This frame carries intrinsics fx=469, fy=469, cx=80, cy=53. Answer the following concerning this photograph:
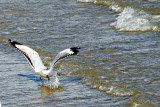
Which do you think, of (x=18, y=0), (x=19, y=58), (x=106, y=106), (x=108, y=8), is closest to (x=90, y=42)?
(x=19, y=58)

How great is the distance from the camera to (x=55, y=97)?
26.1 ft

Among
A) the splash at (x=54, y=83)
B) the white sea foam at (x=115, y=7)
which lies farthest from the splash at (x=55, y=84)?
the white sea foam at (x=115, y=7)

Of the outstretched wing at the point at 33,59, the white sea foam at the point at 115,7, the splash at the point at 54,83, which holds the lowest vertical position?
the splash at the point at 54,83

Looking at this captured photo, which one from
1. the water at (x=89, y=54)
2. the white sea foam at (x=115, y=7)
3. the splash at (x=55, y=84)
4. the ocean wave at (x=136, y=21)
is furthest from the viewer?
A: the white sea foam at (x=115, y=7)

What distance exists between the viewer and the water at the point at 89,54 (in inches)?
307

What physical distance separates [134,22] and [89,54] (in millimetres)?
3372

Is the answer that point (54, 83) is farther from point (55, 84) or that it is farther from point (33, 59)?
point (33, 59)

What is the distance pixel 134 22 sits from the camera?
13438 millimetres

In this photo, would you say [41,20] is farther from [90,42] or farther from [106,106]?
[106,106]

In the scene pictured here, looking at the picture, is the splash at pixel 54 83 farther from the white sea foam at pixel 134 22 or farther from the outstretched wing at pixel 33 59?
the white sea foam at pixel 134 22

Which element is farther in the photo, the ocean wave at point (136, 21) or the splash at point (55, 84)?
the ocean wave at point (136, 21)

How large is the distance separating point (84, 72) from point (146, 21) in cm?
464

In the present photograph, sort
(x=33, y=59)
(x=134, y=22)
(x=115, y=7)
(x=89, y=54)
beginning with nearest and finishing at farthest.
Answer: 1. (x=33, y=59)
2. (x=89, y=54)
3. (x=134, y=22)
4. (x=115, y=7)

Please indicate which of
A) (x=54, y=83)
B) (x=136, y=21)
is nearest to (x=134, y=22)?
(x=136, y=21)
